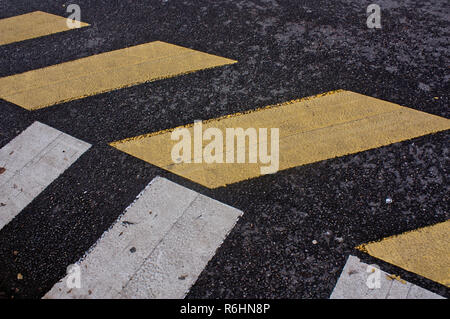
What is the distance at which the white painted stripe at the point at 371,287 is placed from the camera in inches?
84.9

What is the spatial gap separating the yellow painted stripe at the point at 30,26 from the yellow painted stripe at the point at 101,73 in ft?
2.71

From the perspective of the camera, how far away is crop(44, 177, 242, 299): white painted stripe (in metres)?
2.34

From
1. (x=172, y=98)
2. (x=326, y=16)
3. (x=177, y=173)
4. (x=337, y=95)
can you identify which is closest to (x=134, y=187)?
(x=177, y=173)

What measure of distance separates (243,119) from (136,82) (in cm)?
131

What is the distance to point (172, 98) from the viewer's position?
352 cm

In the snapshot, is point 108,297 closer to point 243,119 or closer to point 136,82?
point 243,119

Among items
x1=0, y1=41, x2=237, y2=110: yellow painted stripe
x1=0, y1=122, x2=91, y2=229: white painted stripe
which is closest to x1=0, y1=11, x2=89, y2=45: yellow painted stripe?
x1=0, y1=41, x2=237, y2=110: yellow painted stripe

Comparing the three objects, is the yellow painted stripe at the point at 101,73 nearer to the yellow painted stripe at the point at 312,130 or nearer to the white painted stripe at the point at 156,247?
the yellow painted stripe at the point at 312,130

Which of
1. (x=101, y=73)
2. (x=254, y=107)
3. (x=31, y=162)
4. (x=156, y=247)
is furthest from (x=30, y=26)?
(x=156, y=247)

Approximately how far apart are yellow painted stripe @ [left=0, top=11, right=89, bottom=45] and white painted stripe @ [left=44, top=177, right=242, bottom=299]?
3125 mm

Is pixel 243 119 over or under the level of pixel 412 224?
over

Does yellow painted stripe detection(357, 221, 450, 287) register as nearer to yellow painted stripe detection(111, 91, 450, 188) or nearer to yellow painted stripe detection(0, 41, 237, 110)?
yellow painted stripe detection(111, 91, 450, 188)

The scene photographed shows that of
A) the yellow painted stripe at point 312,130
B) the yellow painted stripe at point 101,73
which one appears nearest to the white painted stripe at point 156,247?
the yellow painted stripe at point 312,130
